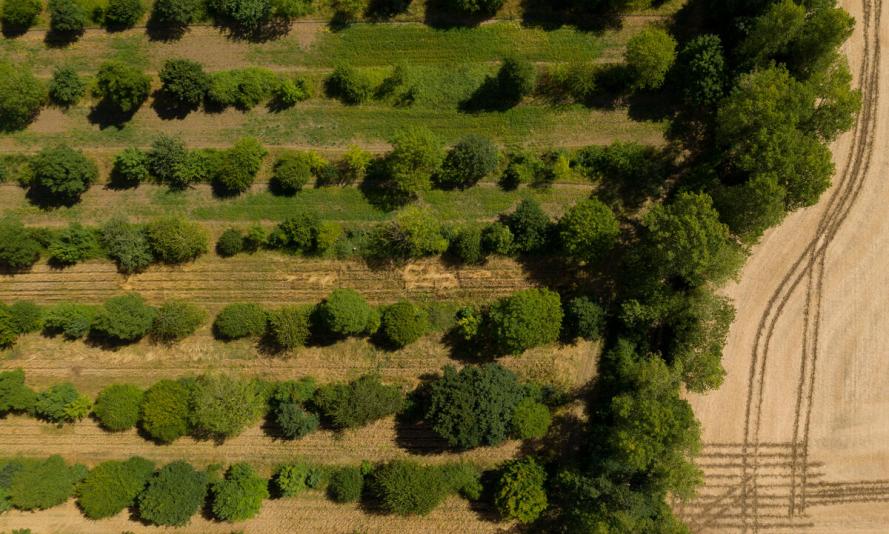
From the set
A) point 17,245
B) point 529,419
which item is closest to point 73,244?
point 17,245

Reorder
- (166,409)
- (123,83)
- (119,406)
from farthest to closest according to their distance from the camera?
(119,406)
(123,83)
(166,409)

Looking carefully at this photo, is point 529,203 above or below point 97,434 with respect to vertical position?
above

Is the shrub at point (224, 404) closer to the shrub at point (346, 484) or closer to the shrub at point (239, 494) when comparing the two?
the shrub at point (239, 494)

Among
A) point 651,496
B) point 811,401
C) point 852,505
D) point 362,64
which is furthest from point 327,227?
point 852,505

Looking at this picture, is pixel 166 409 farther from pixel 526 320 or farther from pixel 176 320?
pixel 526 320

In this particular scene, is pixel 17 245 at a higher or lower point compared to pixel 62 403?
higher

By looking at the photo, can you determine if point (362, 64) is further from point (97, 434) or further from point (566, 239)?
point (97, 434)
